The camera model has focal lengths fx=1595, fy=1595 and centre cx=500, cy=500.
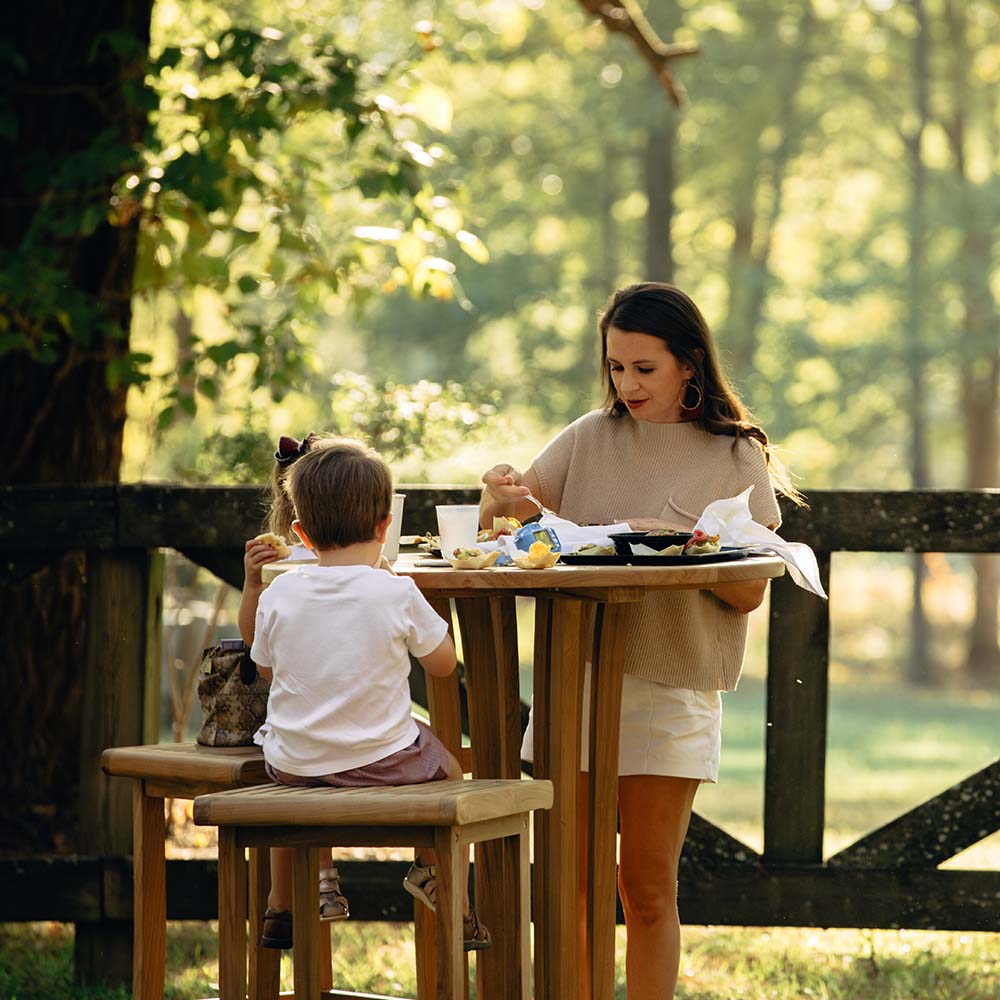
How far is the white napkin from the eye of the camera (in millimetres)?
3002

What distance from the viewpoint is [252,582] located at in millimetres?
3121

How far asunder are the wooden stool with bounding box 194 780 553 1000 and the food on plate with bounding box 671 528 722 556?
505 millimetres

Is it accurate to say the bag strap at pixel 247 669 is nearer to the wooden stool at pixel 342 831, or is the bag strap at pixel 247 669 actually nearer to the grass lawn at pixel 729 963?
the wooden stool at pixel 342 831

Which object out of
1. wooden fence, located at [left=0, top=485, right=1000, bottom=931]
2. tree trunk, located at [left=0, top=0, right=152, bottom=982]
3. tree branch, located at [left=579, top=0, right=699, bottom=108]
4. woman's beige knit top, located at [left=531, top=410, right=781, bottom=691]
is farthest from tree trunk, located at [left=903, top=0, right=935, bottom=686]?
woman's beige knit top, located at [left=531, top=410, right=781, bottom=691]

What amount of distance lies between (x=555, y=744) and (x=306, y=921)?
59 centimetres

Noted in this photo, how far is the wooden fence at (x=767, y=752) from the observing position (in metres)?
3.87

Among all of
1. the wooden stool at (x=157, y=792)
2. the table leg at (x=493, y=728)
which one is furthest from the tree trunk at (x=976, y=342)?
the wooden stool at (x=157, y=792)

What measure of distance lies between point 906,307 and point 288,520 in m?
17.8

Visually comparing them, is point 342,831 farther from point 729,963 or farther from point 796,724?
point 729,963

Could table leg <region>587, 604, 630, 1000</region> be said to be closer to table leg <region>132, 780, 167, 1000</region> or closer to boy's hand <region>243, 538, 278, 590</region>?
boy's hand <region>243, 538, 278, 590</region>

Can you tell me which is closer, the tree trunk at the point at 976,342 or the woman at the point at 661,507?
the woman at the point at 661,507

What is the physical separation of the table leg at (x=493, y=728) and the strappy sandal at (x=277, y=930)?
380mm

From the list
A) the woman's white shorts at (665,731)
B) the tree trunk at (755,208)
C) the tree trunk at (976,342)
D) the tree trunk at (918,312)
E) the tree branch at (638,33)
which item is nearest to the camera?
the woman's white shorts at (665,731)

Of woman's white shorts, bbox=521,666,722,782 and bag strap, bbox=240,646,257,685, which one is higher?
bag strap, bbox=240,646,257,685
